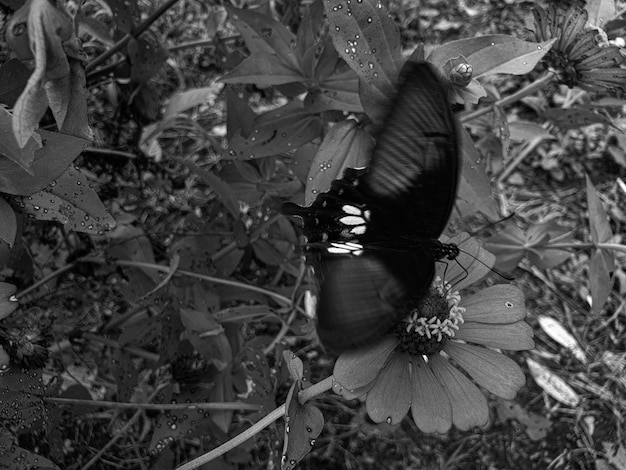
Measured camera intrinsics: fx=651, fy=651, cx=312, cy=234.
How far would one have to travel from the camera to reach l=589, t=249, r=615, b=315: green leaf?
1.50 m

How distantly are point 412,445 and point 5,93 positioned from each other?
138cm

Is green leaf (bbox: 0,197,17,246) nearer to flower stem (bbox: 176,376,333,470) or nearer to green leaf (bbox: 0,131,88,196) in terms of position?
green leaf (bbox: 0,131,88,196)

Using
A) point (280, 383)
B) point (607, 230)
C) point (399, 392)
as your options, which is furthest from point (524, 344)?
point (607, 230)

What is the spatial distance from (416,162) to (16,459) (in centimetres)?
82

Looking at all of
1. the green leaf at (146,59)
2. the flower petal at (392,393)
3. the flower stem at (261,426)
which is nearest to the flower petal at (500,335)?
the flower petal at (392,393)

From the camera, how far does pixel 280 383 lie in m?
1.37

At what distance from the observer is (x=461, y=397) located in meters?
0.98

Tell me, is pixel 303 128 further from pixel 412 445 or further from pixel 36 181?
pixel 412 445

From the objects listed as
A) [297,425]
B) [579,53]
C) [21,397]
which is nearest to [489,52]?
[579,53]

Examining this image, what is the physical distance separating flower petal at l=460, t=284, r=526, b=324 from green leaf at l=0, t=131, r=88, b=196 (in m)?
0.67

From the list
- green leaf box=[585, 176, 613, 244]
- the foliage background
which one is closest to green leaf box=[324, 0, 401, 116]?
the foliage background

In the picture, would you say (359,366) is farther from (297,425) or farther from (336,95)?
(336,95)

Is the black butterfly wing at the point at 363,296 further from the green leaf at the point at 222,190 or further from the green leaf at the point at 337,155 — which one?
the green leaf at the point at 222,190

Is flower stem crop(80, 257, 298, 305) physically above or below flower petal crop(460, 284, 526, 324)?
below
